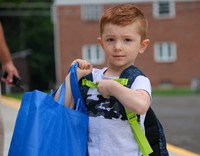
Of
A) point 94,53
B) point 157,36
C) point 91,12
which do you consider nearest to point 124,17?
Result: point 157,36

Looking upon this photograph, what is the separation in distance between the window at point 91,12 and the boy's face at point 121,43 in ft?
134

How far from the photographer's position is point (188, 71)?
43062 mm

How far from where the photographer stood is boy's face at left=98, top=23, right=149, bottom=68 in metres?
2.73

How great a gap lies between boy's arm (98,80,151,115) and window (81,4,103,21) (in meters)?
41.0

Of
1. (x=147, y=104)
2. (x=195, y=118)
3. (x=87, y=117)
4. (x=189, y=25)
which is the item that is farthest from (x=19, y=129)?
(x=189, y=25)

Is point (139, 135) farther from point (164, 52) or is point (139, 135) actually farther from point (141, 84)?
point (164, 52)

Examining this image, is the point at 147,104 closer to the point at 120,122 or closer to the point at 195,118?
the point at 120,122

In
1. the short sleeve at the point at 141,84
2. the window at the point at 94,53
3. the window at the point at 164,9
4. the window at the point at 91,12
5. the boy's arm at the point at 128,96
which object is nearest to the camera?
the boy's arm at the point at 128,96

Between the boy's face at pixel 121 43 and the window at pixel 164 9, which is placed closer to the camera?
the boy's face at pixel 121 43

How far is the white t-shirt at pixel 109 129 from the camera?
107 inches

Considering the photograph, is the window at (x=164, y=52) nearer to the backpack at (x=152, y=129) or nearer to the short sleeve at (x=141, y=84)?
the backpack at (x=152, y=129)

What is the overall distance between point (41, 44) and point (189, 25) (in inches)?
895

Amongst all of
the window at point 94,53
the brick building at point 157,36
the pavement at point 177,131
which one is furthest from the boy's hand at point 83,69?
the window at point 94,53

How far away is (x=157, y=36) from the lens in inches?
1695
